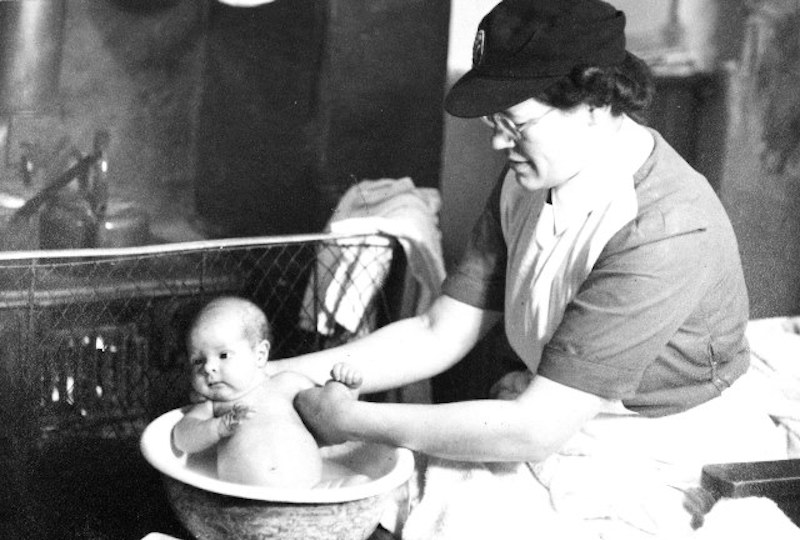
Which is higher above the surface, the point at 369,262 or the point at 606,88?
the point at 606,88

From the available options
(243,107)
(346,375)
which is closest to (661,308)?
(346,375)

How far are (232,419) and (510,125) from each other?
1.90 ft

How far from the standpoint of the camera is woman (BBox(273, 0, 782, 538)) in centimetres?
140

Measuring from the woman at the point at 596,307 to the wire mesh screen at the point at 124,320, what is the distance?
0.57m

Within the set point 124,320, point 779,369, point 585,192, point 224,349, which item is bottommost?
point 124,320

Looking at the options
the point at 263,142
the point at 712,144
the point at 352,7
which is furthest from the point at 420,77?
the point at 712,144

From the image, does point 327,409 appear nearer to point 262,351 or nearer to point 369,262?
point 262,351

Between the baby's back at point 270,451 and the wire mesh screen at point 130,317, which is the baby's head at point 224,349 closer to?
the baby's back at point 270,451

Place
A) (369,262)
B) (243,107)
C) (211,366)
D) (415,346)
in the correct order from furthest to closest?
(243,107) < (369,262) < (415,346) < (211,366)

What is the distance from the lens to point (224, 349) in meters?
1.43

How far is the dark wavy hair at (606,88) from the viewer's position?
142cm

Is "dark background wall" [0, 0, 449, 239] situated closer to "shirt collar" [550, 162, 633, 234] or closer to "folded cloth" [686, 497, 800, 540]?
"shirt collar" [550, 162, 633, 234]

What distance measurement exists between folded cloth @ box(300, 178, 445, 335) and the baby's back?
780mm

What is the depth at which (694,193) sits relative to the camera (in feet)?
4.90
